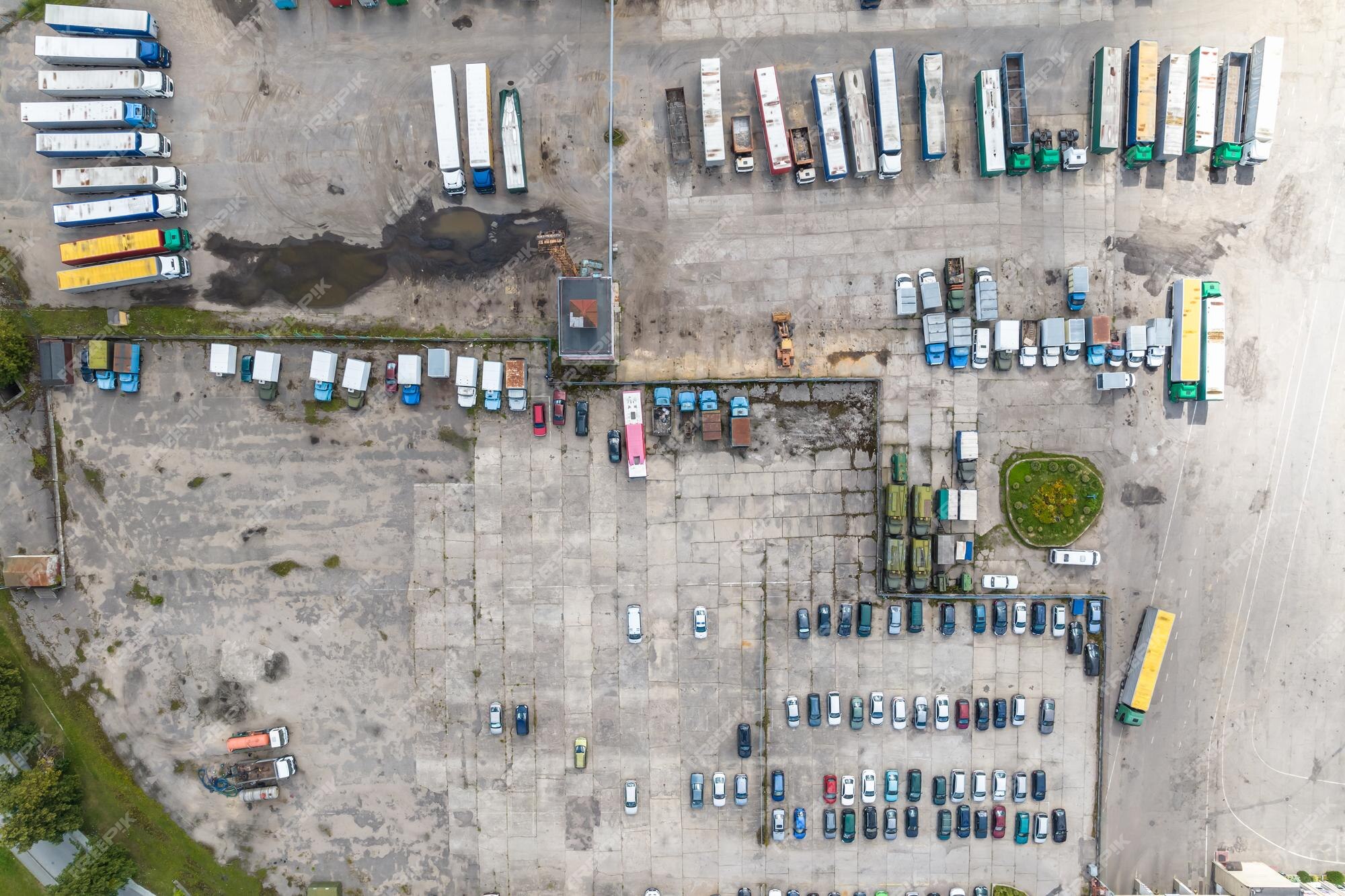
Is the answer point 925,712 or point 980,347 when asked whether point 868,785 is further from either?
point 980,347

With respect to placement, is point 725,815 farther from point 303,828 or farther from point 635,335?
point 635,335

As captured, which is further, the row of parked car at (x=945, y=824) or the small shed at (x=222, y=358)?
the row of parked car at (x=945, y=824)

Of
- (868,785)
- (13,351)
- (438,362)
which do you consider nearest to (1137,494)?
(868,785)

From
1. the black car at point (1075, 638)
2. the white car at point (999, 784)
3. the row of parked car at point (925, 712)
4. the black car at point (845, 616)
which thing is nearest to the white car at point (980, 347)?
the black car at point (845, 616)

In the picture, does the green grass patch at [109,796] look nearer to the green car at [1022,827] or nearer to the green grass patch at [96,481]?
the green grass patch at [96,481]

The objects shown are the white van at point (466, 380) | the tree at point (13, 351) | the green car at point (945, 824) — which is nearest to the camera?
the tree at point (13, 351)
